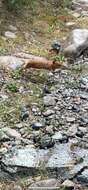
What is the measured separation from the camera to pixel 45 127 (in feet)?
25.0

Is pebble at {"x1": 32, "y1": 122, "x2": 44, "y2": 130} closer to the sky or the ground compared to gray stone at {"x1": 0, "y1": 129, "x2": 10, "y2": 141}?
closer to the sky

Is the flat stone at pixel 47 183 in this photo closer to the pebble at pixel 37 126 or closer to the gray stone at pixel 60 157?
the gray stone at pixel 60 157

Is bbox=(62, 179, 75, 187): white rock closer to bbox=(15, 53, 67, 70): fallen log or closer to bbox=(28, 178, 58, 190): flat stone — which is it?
bbox=(28, 178, 58, 190): flat stone

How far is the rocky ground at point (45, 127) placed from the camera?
21.6 ft

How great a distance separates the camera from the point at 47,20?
11.4 metres

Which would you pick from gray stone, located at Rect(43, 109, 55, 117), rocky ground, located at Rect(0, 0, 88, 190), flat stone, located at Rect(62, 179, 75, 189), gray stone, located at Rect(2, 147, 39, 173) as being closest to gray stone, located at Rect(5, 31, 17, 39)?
rocky ground, located at Rect(0, 0, 88, 190)

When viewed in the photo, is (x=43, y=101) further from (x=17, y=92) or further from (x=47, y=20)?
(x=47, y=20)

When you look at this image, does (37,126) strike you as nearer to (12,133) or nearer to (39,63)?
(12,133)

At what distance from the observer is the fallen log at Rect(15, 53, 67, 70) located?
9570 mm

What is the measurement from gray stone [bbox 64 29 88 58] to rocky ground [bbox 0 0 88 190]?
2 cm

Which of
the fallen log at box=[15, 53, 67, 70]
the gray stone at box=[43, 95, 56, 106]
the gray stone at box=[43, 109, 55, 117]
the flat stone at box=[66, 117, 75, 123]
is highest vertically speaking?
the fallen log at box=[15, 53, 67, 70]

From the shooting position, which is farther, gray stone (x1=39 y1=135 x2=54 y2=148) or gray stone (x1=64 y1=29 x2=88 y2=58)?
gray stone (x1=64 y1=29 x2=88 y2=58)

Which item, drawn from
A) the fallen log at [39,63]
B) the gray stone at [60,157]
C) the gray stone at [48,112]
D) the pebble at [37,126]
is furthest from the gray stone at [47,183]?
the fallen log at [39,63]

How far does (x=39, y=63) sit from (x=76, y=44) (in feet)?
3.00
